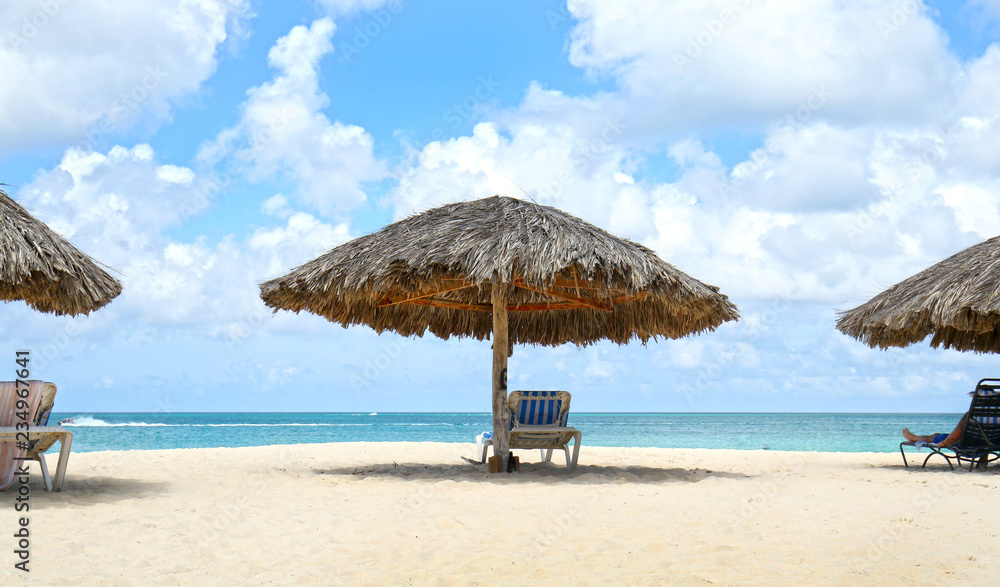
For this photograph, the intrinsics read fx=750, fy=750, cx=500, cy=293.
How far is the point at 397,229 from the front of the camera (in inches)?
274

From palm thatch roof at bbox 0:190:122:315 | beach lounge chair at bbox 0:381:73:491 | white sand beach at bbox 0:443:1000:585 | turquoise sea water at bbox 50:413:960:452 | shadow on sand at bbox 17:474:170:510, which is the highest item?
palm thatch roof at bbox 0:190:122:315

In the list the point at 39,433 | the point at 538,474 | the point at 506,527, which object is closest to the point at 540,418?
the point at 538,474

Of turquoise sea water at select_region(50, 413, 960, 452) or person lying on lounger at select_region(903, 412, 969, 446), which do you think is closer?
person lying on lounger at select_region(903, 412, 969, 446)

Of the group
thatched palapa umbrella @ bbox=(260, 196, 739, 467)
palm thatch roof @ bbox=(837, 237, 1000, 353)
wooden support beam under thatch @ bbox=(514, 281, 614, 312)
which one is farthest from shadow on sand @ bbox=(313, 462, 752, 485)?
palm thatch roof @ bbox=(837, 237, 1000, 353)

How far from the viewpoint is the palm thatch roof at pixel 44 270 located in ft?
17.1

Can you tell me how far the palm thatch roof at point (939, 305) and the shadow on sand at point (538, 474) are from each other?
2.54 metres

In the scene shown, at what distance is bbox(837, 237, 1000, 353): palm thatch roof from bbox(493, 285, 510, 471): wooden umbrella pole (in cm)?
410

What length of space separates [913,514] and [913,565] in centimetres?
150

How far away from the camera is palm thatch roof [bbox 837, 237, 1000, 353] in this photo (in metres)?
7.15

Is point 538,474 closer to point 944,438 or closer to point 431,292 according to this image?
point 431,292

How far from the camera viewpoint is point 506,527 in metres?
4.18

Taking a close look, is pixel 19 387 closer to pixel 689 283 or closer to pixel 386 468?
pixel 386 468

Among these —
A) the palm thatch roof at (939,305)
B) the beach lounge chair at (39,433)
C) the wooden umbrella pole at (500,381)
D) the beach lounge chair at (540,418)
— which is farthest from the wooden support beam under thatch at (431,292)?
the palm thatch roof at (939,305)

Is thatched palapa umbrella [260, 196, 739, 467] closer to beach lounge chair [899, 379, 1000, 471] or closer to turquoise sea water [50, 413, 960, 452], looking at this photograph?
beach lounge chair [899, 379, 1000, 471]
